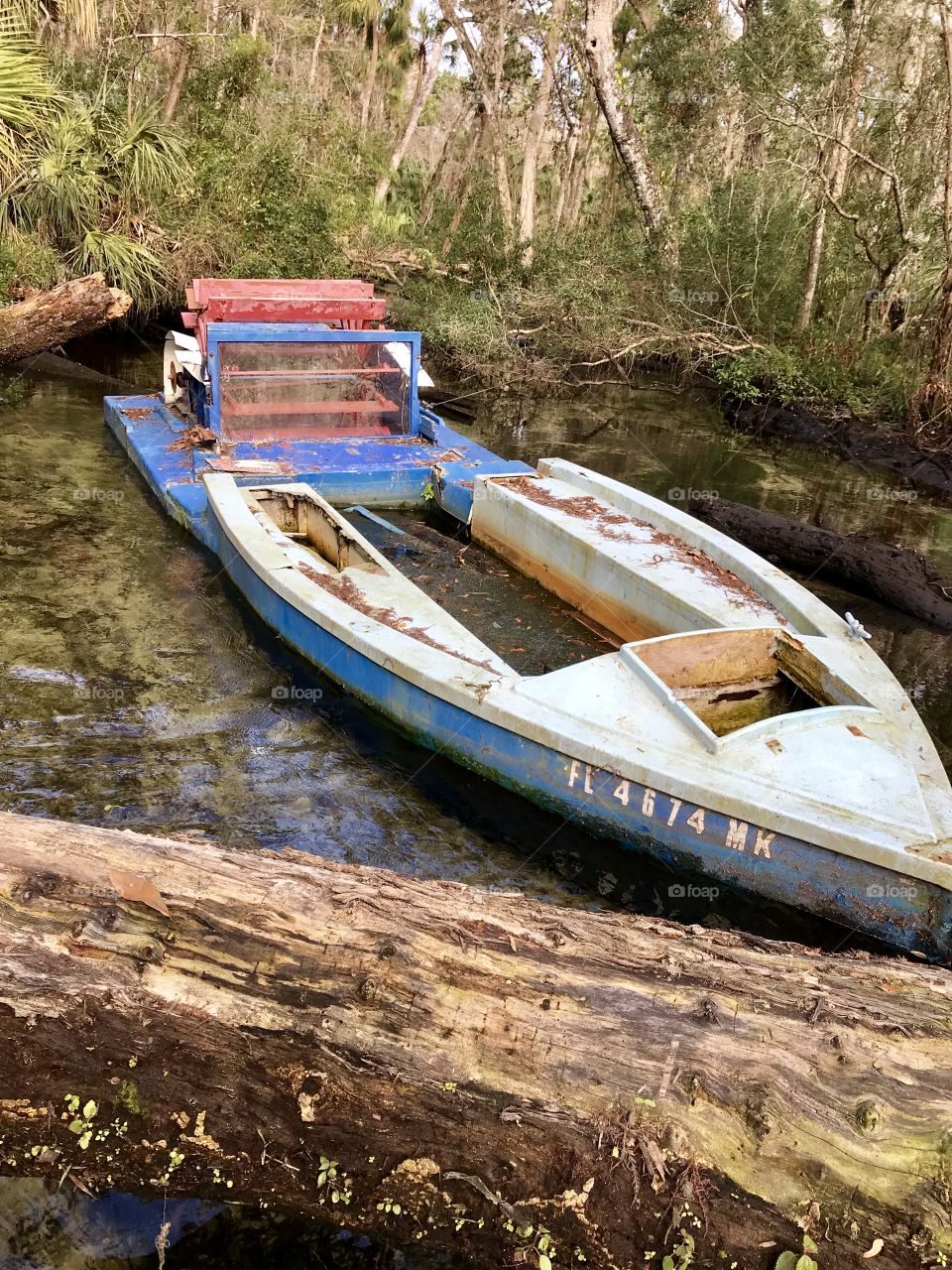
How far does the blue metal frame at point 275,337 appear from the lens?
26.7ft

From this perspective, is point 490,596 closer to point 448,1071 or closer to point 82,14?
point 448,1071

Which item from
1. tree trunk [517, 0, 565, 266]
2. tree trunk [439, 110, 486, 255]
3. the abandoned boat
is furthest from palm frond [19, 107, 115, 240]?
tree trunk [439, 110, 486, 255]

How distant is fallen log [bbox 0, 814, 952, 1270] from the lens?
2.31 meters

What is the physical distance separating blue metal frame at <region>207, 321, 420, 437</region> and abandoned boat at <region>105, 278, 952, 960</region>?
0.07 feet

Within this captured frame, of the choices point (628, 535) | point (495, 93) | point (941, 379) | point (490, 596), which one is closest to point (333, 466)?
point (490, 596)

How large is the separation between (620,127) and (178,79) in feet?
22.1

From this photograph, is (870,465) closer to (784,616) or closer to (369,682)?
(784,616)

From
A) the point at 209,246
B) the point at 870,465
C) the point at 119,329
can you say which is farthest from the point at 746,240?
the point at 119,329

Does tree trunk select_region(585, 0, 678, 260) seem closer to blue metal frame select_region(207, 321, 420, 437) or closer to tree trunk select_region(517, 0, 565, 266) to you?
tree trunk select_region(517, 0, 565, 266)

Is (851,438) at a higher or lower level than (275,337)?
lower

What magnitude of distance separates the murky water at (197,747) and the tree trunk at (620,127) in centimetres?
909

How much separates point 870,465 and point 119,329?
1086cm

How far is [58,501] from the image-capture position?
28.1 ft

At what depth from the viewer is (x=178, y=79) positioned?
601 inches
